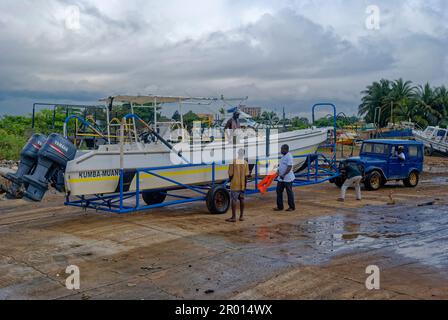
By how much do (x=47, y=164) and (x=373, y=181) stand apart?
9.97 meters

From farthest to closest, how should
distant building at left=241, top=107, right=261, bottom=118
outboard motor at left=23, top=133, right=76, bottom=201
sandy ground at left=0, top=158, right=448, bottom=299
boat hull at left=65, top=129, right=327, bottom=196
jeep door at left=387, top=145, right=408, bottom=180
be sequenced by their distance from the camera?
jeep door at left=387, top=145, right=408, bottom=180 < distant building at left=241, top=107, right=261, bottom=118 < boat hull at left=65, top=129, right=327, bottom=196 < outboard motor at left=23, top=133, right=76, bottom=201 < sandy ground at left=0, top=158, right=448, bottom=299

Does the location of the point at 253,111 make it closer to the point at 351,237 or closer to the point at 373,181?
the point at 373,181

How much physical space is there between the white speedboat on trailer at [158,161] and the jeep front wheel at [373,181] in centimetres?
324

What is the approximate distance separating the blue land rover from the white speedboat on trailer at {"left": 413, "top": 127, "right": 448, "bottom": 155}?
1878 centimetres

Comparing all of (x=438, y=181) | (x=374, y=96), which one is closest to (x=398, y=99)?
(x=374, y=96)

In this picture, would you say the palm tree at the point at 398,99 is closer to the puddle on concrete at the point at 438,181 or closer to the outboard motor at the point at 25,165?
the puddle on concrete at the point at 438,181

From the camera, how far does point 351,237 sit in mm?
8516

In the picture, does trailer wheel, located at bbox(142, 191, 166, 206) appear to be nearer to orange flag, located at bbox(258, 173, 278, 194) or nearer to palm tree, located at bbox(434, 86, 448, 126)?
orange flag, located at bbox(258, 173, 278, 194)

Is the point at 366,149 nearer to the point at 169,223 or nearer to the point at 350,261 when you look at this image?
the point at 169,223

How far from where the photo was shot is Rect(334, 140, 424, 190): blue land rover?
14812 mm

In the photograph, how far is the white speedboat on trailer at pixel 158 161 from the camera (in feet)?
29.8

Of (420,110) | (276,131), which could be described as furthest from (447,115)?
(276,131)

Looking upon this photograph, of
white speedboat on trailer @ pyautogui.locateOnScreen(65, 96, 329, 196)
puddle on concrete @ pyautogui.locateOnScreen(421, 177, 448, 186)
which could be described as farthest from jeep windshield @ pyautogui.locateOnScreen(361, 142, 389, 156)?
white speedboat on trailer @ pyautogui.locateOnScreen(65, 96, 329, 196)
